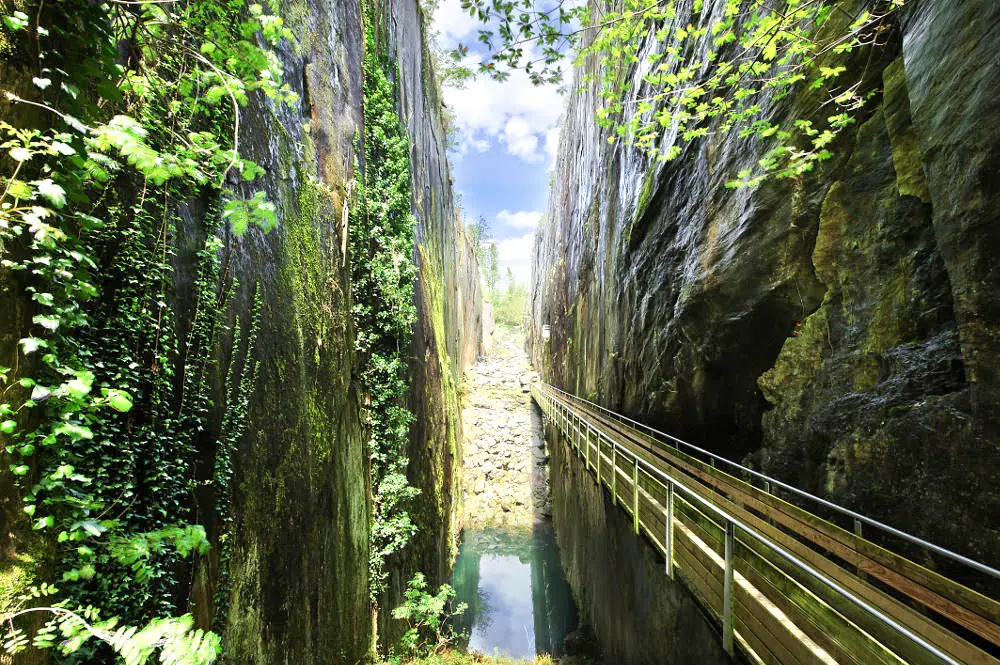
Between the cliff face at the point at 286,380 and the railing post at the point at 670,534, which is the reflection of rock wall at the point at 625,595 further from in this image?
the cliff face at the point at 286,380

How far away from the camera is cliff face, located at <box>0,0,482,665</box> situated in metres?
3.10

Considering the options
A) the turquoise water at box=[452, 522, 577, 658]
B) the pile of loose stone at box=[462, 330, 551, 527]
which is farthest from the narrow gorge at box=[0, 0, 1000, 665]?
the pile of loose stone at box=[462, 330, 551, 527]

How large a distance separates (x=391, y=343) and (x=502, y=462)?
13.6 meters

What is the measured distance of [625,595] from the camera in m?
6.29

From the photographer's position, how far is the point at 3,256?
1.82 meters

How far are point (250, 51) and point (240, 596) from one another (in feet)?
14.2

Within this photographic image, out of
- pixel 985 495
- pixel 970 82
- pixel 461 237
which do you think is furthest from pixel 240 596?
pixel 461 237

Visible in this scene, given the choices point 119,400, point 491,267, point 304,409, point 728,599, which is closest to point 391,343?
point 304,409

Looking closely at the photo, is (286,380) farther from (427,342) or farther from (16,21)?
(427,342)

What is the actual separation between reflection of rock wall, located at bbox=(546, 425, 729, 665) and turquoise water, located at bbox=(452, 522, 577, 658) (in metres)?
2.42

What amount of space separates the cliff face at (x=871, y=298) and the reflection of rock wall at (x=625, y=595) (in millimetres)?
1977

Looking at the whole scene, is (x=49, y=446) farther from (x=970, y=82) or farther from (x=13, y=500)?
(x=970, y=82)

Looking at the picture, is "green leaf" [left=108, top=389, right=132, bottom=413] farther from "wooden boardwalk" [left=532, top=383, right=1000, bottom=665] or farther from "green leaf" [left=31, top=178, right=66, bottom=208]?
"wooden boardwalk" [left=532, top=383, right=1000, bottom=665]

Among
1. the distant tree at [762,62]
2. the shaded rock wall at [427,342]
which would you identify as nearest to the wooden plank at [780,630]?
the distant tree at [762,62]
